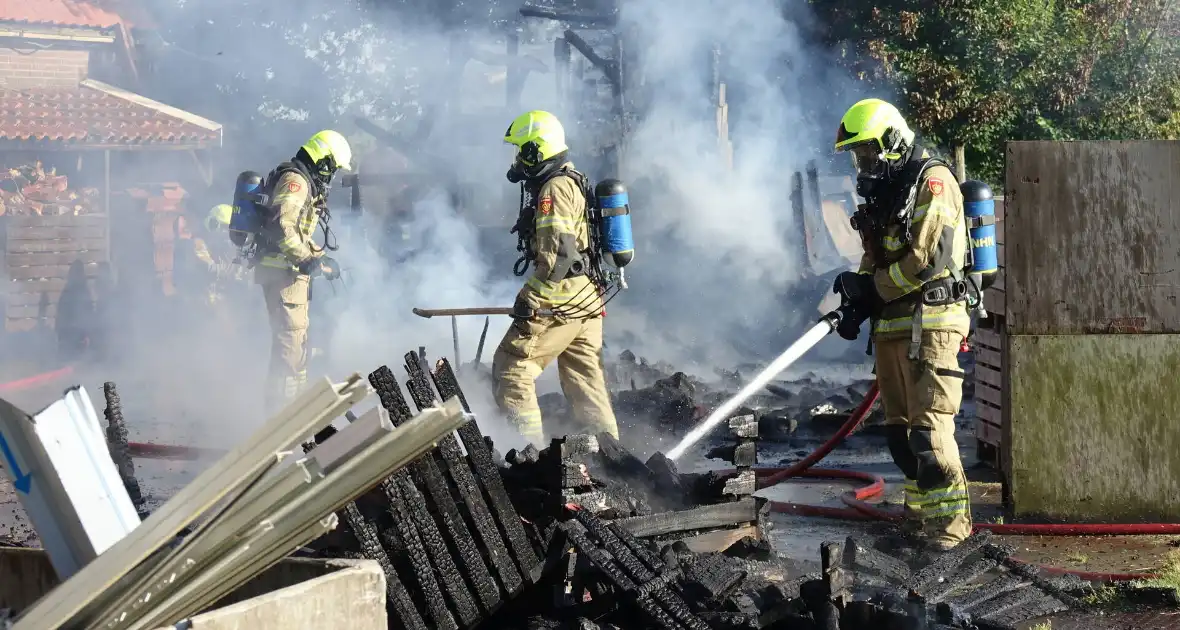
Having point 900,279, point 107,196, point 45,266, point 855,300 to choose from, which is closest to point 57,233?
point 45,266

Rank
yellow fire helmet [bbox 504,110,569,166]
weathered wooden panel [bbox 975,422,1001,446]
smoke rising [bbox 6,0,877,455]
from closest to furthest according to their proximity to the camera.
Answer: yellow fire helmet [bbox 504,110,569,166] < weathered wooden panel [bbox 975,422,1001,446] < smoke rising [bbox 6,0,877,455]

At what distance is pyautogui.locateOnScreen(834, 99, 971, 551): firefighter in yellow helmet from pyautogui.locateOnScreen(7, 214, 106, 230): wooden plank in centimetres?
1419

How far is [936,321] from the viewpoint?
211 inches

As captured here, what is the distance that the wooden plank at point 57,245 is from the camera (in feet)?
55.0

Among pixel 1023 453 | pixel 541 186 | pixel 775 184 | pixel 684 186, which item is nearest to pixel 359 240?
pixel 684 186

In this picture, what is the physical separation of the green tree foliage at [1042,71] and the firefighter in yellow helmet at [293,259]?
811 centimetres

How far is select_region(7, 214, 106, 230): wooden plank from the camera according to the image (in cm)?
1672

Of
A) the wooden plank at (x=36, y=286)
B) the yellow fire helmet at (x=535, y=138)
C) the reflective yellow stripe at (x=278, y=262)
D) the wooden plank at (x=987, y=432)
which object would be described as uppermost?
the yellow fire helmet at (x=535, y=138)

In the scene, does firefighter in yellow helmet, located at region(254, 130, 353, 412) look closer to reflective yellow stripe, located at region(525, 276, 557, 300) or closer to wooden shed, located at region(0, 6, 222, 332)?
reflective yellow stripe, located at region(525, 276, 557, 300)

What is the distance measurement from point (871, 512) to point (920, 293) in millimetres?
1257

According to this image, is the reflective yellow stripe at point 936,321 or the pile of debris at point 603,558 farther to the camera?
the reflective yellow stripe at point 936,321

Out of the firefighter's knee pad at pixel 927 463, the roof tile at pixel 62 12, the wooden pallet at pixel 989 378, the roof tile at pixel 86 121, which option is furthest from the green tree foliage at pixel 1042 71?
the roof tile at pixel 62 12

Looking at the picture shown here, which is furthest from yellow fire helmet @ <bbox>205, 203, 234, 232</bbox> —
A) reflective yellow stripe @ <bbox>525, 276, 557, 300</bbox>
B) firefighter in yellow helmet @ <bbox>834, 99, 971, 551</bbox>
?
firefighter in yellow helmet @ <bbox>834, 99, 971, 551</bbox>

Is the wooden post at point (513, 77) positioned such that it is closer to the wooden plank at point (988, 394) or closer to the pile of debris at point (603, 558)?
the wooden plank at point (988, 394)
